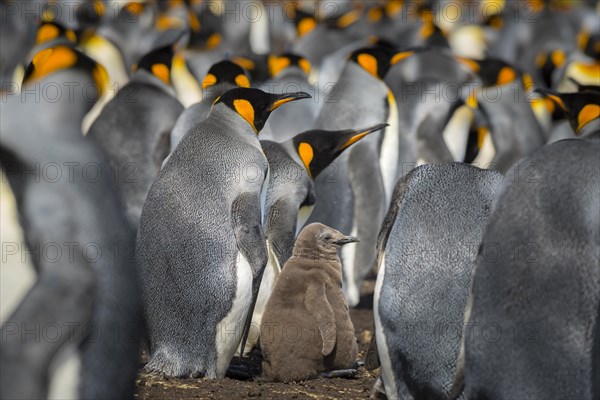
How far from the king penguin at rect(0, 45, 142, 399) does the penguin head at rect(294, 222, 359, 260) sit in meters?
1.41

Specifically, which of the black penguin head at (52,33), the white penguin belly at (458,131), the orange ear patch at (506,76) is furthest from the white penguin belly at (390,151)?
the black penguin head at (52,33)

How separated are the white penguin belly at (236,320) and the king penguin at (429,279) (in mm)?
568

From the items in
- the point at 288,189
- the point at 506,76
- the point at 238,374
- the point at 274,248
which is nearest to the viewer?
the point at 238,374

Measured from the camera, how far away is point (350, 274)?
19.9 ft

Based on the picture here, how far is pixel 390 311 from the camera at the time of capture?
3.57 meters

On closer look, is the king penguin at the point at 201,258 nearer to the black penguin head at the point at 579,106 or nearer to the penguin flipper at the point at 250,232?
the penguin flipper at the point at 250,232

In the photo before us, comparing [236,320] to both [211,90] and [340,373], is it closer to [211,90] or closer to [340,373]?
[340,373]

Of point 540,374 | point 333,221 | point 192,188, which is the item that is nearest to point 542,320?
point 540,374

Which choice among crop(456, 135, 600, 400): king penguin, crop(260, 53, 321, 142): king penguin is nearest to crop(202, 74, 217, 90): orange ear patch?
crop(260, 53, 321, 142): king penguin

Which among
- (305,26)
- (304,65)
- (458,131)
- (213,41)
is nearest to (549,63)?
(305,26)

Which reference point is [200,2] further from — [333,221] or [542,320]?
[542,320]

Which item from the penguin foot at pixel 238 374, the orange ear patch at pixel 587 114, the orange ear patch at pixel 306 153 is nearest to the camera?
the penguin foot at pixel 238 374

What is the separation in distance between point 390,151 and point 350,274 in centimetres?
90

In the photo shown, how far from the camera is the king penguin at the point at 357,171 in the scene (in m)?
5.93
